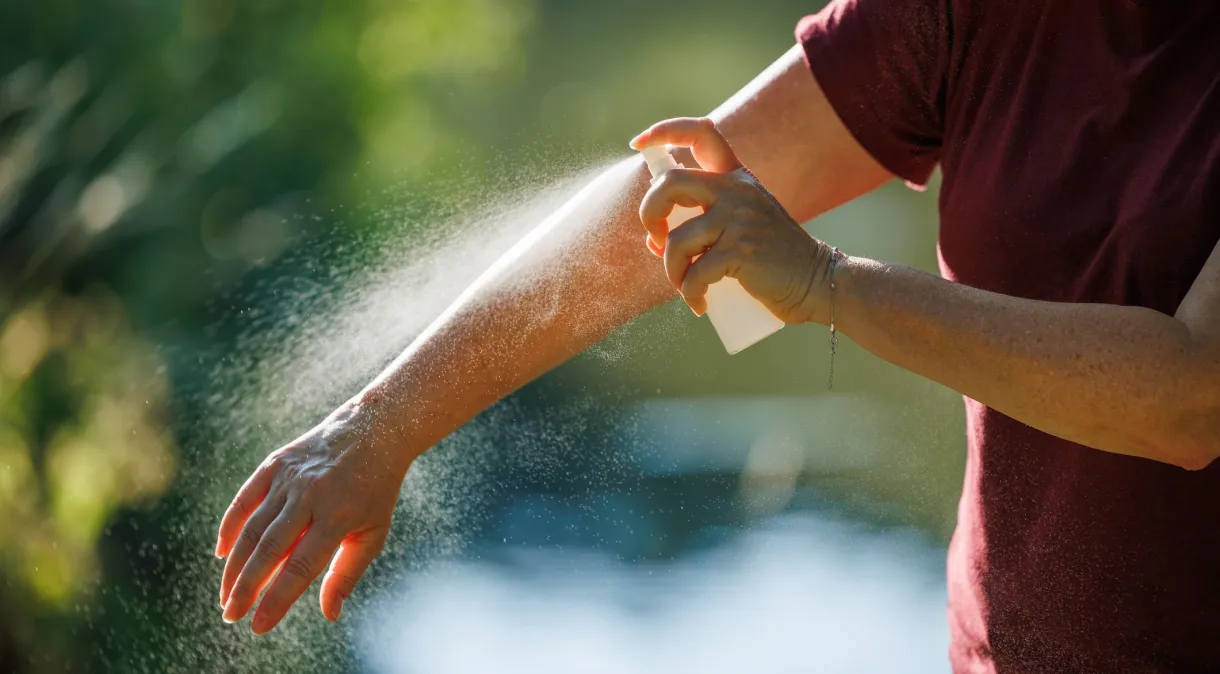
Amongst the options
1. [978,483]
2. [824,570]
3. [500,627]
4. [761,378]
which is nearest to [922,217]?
[761,378]

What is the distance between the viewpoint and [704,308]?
3.92 feet

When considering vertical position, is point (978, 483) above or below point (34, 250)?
below

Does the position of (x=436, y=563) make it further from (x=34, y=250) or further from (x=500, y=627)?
(x=34, y=250)

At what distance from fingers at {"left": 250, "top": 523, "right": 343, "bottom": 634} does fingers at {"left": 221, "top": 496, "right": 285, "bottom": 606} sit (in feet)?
0.15

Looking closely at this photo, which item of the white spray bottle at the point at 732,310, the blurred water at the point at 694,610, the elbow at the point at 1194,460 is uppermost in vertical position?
the white spray bottle at the point at 732,310

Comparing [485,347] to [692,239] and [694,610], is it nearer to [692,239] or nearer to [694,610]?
[692,239]

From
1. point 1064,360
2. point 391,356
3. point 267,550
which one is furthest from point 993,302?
point 391,356

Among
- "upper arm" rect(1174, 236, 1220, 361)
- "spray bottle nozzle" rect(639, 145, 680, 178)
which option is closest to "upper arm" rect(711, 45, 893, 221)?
"spray bottle nozzle" rect(639, 145, 680, 178)

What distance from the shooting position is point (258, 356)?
3672mm

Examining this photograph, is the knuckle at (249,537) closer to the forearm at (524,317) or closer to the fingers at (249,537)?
the fingers at (249,537)

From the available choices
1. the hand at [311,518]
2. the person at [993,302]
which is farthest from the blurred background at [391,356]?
the hand at [311,518]

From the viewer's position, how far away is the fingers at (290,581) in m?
1.23

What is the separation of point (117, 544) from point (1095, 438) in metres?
4.02

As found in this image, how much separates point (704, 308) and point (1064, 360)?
370 millimetres
